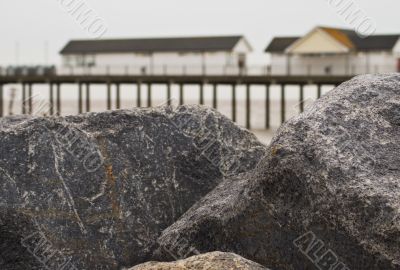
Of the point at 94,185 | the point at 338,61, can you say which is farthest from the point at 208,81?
the point at 94,185

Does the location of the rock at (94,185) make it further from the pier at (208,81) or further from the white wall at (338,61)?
the white wall at (338,61)

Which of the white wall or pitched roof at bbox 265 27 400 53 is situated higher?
pitched roof at bbox 265 27 400 53

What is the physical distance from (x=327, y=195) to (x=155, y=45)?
55.6 metres

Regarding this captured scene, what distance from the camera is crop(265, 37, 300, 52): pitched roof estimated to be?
58.5 m

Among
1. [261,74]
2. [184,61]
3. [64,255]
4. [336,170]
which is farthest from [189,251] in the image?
[184,61]

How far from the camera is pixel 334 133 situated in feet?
18.0

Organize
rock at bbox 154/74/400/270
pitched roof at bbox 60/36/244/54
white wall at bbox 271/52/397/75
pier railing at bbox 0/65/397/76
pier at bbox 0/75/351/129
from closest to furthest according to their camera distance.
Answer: rock at bbox 154/74/400/270 → pier at bbox 0/75/351/129 → pier railing at bbox 0/65/397/76 → white wall at bbox 271/52/397/75 → pitched roof at bbox 60/36/244/54

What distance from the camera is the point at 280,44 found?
59.3 meters

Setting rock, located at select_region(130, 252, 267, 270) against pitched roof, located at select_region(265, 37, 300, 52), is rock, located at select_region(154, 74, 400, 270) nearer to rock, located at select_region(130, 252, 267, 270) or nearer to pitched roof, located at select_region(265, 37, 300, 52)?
rock, located at select_region(130, 252, 267, 270)

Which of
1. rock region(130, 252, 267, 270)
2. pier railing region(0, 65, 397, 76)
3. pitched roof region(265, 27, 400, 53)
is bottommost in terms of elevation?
rock region(130, 252, 267, 270)

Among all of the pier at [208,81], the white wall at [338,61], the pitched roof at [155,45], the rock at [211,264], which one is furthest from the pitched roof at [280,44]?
the rock at [211,264]

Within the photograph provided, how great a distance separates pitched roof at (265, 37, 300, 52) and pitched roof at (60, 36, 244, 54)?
96.1 inches

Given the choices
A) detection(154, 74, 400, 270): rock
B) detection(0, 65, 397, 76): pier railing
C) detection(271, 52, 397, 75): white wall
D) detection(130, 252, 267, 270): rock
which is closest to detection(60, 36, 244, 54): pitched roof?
detection(0, 65, 397, 76): pier railing

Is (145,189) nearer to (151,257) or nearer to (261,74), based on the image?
(151,257)
